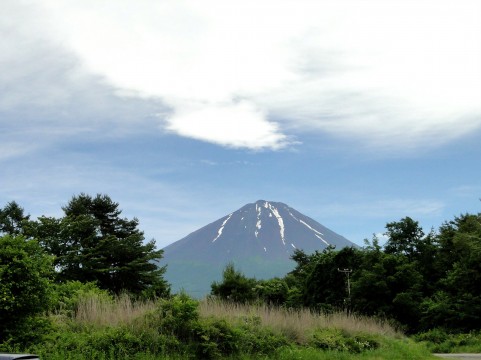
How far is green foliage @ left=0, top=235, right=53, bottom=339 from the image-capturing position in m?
12.0

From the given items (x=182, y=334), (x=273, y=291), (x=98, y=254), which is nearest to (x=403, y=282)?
(x=273, y=291)

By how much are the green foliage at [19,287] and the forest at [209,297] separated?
3 cm

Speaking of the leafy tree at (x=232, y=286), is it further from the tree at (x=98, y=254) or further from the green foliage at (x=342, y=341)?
the green foliage at (x=342, y=341)

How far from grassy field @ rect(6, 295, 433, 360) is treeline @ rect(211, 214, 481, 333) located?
62.0 feet

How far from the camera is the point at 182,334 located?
14.1 m

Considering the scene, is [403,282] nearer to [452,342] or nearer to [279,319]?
[452,342]

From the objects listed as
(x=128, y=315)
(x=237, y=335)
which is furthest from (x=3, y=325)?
(x=237, y=335)

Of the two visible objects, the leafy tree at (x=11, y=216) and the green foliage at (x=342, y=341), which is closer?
the green foliage at (x=342, y=341)

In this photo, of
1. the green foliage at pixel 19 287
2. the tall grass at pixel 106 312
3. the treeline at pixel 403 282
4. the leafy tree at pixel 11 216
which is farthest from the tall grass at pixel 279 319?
the leafy tree at pixel 11 216

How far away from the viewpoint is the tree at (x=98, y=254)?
51.2m

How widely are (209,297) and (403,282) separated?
3183cm

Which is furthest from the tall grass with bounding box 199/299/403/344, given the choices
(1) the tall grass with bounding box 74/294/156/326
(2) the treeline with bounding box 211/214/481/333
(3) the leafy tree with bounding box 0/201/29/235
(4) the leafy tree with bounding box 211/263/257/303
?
(3) the leafy tree with bounding box 0/201/29/235

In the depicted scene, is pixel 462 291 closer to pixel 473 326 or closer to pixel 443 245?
pixel 473 326

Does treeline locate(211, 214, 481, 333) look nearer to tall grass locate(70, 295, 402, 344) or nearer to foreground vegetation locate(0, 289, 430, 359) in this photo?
tall grass locate(70, 295, 402, 344)
